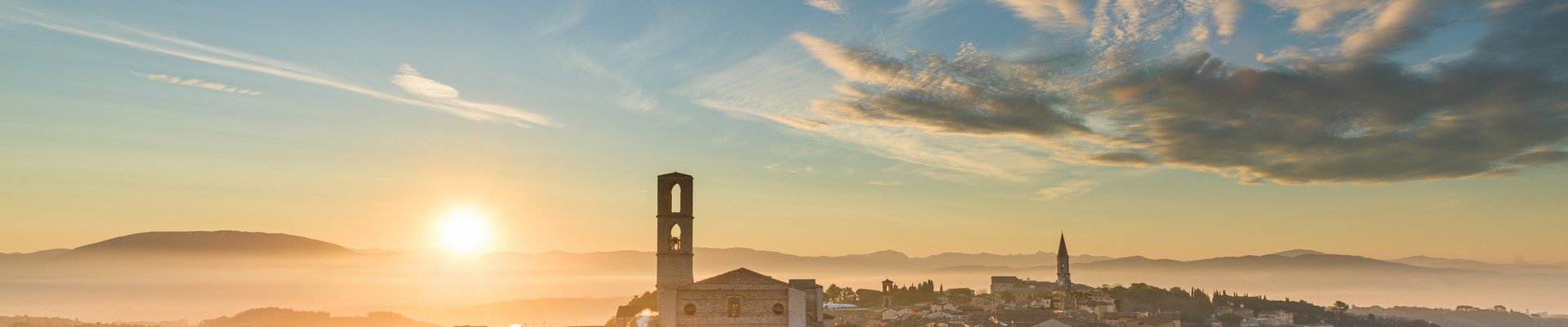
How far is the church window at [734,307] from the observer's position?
50.2 meters

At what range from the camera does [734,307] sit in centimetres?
5028

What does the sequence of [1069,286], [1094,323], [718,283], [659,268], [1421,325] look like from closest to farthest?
[718,283] → [659,268] → [1094,323] → [1069,286] → [1421,325]

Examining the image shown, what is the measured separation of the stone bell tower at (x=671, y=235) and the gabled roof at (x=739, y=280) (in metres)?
2.71

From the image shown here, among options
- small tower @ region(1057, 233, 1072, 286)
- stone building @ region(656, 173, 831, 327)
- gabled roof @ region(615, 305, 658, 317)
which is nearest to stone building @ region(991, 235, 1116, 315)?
small tower @ region(1057, 233, 1072, 286)

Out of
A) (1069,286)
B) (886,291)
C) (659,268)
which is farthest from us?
(1069,286)

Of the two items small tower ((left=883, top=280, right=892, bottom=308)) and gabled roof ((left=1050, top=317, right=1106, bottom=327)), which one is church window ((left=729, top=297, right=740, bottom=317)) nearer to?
gabled roof ((left=1050, top=317, right=1106, bottom=327))

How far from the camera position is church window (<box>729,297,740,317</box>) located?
1978 inches

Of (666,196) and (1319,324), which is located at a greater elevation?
(666,196)

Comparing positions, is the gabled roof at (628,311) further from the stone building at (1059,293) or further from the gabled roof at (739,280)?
the stone building at (1059,293)

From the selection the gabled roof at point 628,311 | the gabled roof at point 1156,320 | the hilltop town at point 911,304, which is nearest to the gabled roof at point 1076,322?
the hilltop town at point 911,304

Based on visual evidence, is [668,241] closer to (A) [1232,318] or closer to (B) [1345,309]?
(A) [1232,318]

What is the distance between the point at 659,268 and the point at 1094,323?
56322 mm

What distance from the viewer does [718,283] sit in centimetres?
5003

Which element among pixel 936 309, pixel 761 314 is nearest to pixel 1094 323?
pixel 936 309
